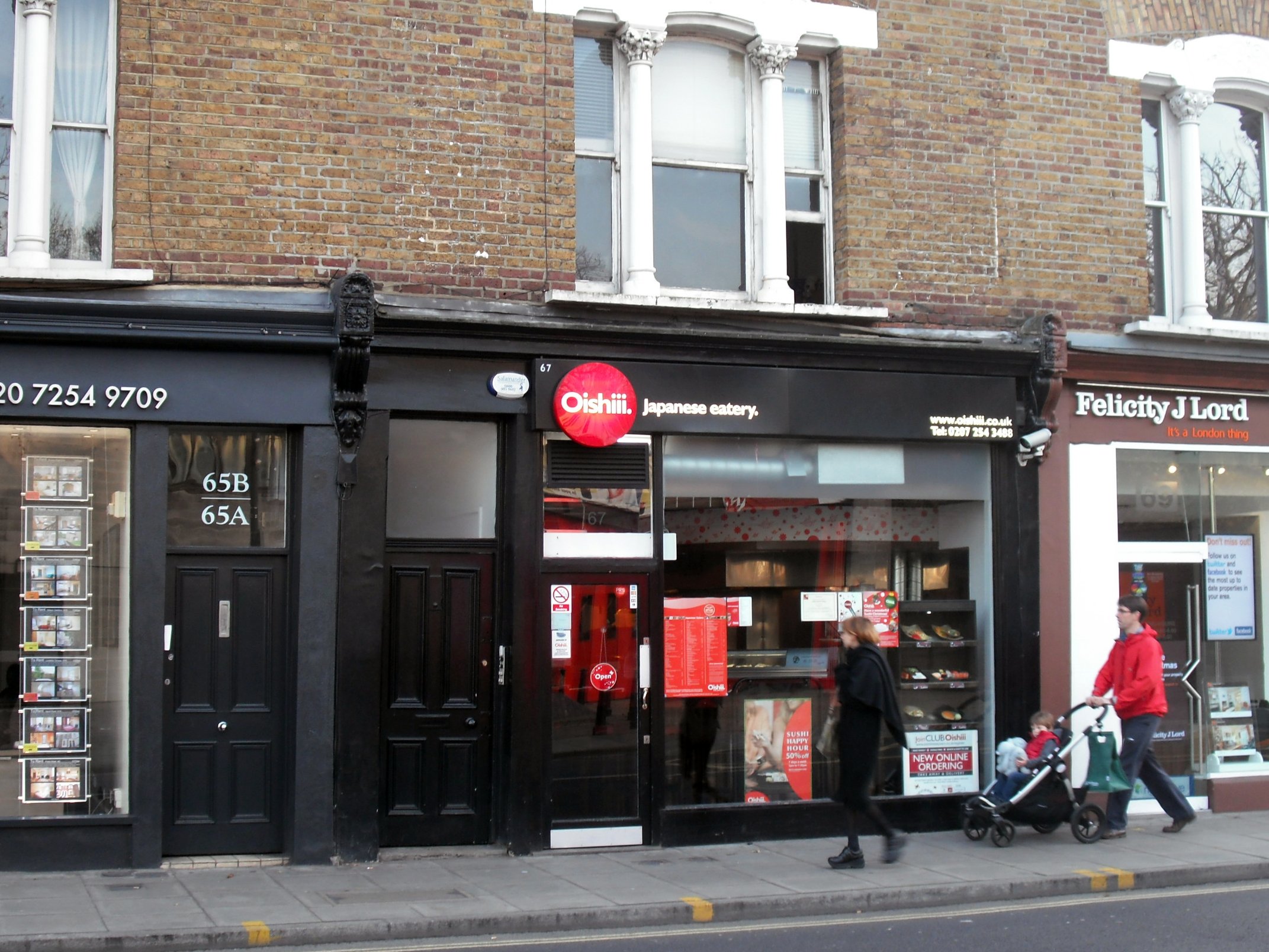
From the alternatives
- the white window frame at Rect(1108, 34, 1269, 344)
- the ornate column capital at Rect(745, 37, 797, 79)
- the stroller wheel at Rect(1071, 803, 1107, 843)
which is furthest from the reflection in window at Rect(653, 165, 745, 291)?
the stroller wheel at Rect(1071, 803, 1107, 843)

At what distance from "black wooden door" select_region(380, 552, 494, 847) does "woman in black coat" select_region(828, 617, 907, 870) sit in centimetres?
272

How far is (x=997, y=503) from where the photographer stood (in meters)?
11.6

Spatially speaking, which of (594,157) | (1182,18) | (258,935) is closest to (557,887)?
(258,935)

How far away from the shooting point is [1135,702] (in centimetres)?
1071

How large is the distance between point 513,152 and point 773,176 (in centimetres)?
227

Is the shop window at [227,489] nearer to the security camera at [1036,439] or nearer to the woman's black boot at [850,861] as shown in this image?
the woman's black boot at [850,861]

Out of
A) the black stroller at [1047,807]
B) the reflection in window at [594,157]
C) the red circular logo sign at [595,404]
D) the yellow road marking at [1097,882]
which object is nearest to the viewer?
the yellow road marking at [1097,882]

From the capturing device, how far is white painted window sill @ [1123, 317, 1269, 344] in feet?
39.4

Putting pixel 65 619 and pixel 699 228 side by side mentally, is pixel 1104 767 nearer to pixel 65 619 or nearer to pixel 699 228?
pixel 699 228

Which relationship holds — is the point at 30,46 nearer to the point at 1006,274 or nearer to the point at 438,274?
the point at 438,274

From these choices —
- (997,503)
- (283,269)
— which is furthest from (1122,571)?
(283,269)

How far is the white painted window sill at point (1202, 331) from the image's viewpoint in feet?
39.4

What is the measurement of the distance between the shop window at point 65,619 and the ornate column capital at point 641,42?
500cm

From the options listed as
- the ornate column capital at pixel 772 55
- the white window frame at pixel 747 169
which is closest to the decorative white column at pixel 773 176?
the ornate column capital at pixel 772 55
